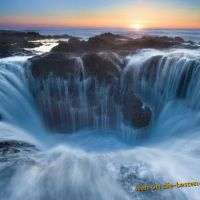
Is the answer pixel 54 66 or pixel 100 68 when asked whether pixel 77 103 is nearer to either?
pixel 100 68

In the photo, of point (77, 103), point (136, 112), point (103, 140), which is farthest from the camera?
point (77, 103)

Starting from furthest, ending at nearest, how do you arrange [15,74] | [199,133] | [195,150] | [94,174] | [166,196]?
[15,74]
[199,133]
[195,150]
[94,174]
[166,196]

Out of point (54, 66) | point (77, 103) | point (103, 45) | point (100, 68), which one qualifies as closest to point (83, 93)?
point (77, 103)

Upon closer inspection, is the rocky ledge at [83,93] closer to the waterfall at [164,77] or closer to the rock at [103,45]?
the waterfall at [164,77]

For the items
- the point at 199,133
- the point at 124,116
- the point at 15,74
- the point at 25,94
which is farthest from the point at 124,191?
the point at 15,74

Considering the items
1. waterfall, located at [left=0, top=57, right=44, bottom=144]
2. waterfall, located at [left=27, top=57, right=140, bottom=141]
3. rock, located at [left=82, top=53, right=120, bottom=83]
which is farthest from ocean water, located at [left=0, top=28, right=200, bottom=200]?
rock, located at [left=82, top=53, right=120, bottom=83]

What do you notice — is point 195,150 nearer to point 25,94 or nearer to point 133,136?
point 133,136

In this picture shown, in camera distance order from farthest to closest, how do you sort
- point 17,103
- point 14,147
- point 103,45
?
1. point 103,45
2. point 17,103
3. point 14,147

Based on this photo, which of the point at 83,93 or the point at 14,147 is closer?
the point at 14,147
